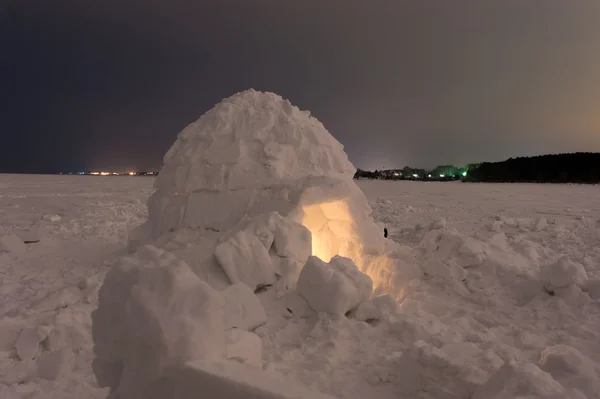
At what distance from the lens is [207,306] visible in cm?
186

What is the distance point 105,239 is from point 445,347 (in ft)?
22.4

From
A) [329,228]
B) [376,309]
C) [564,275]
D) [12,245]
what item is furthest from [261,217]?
[12,245]

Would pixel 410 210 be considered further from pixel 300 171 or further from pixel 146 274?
pixel 146 274

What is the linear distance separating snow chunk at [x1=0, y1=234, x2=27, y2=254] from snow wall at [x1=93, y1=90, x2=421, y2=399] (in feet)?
6.27

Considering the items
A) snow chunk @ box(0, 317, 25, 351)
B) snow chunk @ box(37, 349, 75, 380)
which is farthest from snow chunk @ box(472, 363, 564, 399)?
snow chunk @ box(0, 317, 25, 351)

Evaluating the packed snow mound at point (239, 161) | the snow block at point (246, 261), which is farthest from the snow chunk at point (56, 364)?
the packed snow mound at point (239, 161)

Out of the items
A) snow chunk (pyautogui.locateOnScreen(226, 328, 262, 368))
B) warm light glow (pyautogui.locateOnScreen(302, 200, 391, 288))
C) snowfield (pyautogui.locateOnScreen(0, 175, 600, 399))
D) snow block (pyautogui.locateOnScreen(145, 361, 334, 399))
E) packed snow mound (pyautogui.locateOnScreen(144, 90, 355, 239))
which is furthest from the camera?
warm light glow (pyautogui.locateOnScreen(302, 200, 391, 288))

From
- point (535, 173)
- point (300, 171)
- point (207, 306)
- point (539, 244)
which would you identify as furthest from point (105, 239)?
point (535, 173)

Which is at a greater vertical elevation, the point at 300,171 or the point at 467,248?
the point at 300,171

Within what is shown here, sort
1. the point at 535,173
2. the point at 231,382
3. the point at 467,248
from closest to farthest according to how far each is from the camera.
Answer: the point at 231,382, the point at 467,248, the point at 535,173

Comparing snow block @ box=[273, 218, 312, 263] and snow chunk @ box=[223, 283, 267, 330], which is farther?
snow block @ box=[273, 218, 312, 263]

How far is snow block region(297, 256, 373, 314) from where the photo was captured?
3.50 m

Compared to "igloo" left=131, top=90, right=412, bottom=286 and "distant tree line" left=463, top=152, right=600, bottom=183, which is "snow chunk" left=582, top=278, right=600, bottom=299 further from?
"distant tree line" left=463, top=152, right=600, bottom=183

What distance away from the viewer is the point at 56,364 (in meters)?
2.91
